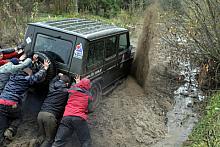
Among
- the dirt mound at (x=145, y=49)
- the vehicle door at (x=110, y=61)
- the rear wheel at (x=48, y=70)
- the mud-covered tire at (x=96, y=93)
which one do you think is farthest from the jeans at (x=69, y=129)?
the dirt mound at (x=145, y=49)

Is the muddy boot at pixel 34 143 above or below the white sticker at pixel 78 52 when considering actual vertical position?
below

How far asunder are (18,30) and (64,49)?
584cm

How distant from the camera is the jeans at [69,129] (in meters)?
5.88

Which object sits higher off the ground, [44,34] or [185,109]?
[44,34]

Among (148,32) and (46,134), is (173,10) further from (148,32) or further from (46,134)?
(46,134)

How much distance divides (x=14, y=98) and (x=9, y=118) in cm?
39

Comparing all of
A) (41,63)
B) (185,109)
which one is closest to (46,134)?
(41,63)

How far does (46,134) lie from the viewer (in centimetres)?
607

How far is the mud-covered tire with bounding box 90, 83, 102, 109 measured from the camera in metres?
7.41

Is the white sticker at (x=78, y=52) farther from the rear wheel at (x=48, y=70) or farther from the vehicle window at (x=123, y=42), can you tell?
the vehicle window at (x=123, y=42)

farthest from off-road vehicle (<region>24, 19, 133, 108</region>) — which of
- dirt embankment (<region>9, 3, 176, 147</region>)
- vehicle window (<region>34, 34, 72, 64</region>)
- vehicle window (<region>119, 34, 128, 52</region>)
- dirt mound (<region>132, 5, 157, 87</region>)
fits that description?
Answer: dirt mound (<region>132, 5, 157, 87</region>)

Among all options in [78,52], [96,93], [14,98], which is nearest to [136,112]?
[96,93]

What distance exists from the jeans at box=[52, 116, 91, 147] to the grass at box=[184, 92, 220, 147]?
199 cm

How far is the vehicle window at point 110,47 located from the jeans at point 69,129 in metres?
2.34
